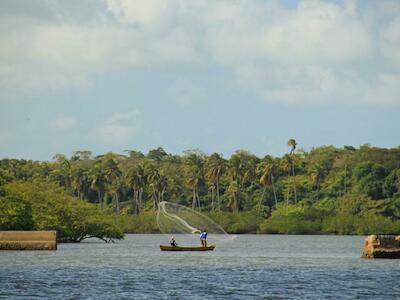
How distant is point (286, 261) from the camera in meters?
83.4

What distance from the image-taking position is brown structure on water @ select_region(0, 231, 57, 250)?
9038 centimetres

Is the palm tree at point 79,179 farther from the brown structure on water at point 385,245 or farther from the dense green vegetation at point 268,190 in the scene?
the brown structure on water at point 385,245

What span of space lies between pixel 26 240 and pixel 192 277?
100.0 ft

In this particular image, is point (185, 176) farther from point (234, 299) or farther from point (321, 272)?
point (234, 299)

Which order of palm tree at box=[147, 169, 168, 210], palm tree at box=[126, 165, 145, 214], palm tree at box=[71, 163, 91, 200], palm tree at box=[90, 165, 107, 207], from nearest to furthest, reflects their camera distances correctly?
palm tree at box=[90, 165, 107, 207]
palm tree at box=[71, 163, 91, 200]
palm tree at box=[147, 169, 168, 210]
palm tree at box=[126, 165, 145, 214]

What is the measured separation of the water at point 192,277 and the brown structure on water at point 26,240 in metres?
1.94

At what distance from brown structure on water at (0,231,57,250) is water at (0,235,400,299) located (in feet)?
6.37

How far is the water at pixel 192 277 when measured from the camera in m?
52.8

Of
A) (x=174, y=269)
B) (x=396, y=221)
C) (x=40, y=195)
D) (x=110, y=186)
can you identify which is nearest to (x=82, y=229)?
(x=40, y=195)

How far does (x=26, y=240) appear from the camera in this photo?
9050 centimetres

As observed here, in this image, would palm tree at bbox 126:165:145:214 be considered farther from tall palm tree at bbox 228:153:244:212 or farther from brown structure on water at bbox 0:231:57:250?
A: brown structure on water at bbox 0:231:57:250

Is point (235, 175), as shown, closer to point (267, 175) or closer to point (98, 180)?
point (267, 175)

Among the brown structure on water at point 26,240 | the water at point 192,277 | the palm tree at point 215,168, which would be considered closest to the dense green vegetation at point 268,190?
the palm tree at point 215,168

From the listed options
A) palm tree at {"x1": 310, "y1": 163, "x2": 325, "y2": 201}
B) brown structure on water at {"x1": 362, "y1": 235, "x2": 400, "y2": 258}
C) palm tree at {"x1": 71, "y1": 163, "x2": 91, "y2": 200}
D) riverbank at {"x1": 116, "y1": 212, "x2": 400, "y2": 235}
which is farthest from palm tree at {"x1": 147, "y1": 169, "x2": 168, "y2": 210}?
brown structure on water at {"x1": 362, "y1": 235, "x2": 400, "y2": 258}
